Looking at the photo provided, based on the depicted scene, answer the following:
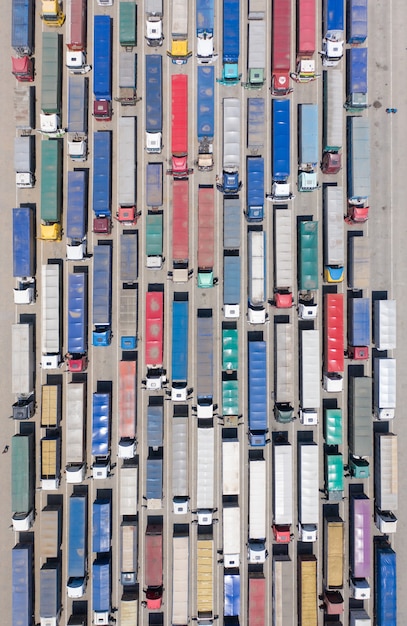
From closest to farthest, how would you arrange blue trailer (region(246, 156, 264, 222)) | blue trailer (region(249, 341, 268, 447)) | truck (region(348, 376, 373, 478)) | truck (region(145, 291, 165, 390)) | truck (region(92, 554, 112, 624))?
truck (region(92, 554, 112, 624)) → truck (region(348, 376, 373, 478)) → blue trailer (region(249, 341, 268, 447)) → truck (region(145, 291, 165, 390)) → blue trailer (region(246, 156, 264, 222))

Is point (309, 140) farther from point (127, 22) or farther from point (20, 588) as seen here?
point (20, 588)

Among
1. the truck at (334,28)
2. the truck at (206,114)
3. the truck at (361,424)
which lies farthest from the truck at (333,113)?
the truck at (361,424)

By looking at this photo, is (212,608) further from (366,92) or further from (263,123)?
(366,92)

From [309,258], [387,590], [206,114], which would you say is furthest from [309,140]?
[387,590]

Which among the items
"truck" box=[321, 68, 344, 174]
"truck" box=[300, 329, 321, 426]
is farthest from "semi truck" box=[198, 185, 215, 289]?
"truck" box=[321, 68, 344, 174]

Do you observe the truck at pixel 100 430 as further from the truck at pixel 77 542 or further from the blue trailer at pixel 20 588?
the blue trailer at pixel 20 588

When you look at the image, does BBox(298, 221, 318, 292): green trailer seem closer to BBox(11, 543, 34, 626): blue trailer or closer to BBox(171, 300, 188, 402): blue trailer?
BBox(171, 300, 188, 402): blue trailer
